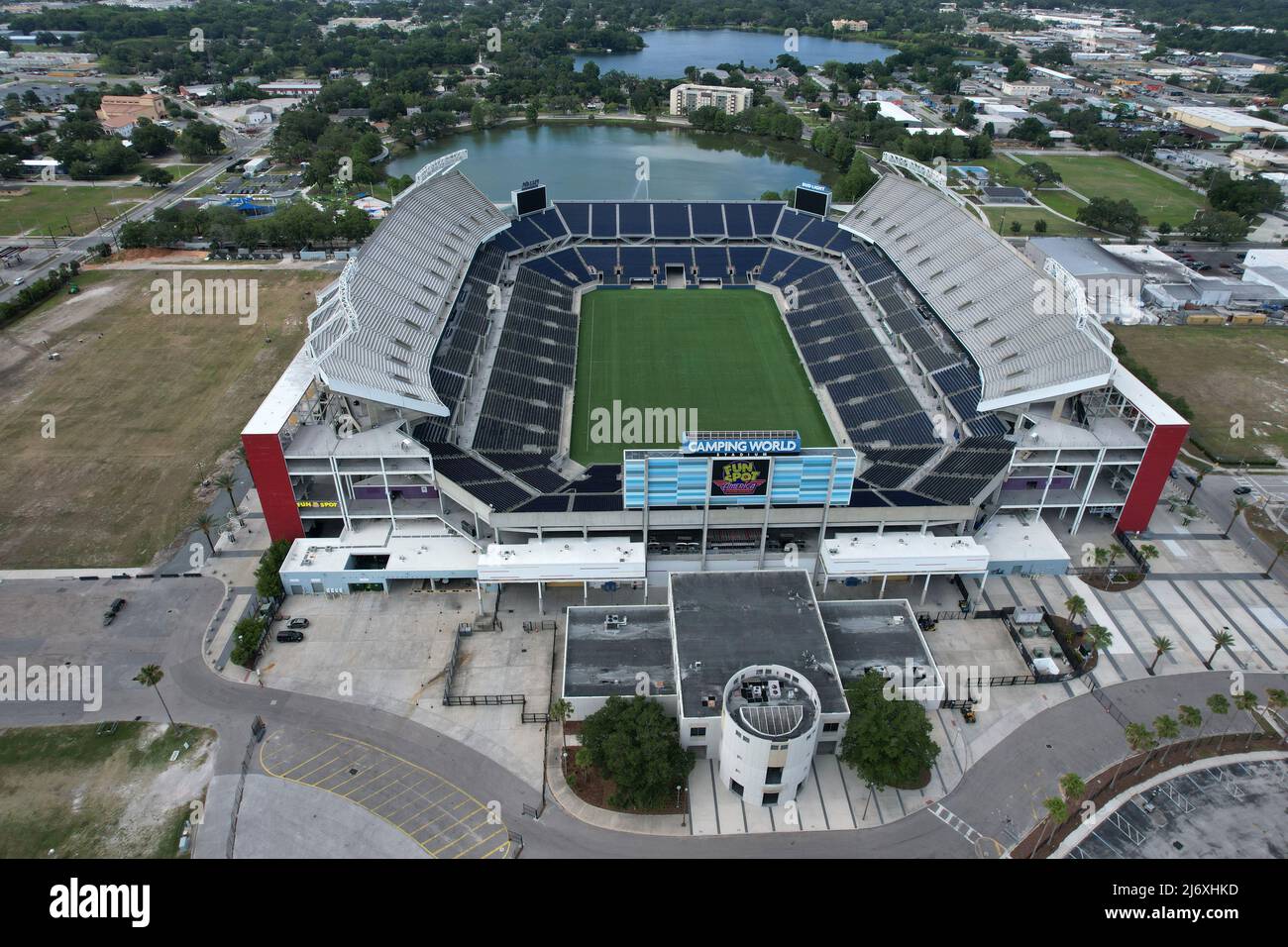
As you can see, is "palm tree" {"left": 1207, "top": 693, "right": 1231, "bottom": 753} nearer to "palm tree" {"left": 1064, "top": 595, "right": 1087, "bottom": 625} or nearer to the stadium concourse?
"palm tree" {"left": 1064, "top": 595, "right": 1087, "bottom": 625}

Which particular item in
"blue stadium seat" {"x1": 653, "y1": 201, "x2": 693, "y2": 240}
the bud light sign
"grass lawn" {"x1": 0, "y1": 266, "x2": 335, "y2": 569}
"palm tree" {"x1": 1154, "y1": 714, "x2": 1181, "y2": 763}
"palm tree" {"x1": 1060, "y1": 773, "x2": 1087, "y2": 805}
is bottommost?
"grass lawn" {"x1": 0, "y1": 266, "x2": 335, "y2": 569}

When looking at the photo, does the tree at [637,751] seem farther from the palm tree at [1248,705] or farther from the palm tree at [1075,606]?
the palm tree at [1248,705]

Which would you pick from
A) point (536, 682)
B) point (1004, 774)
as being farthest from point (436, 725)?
point (1004, 774)

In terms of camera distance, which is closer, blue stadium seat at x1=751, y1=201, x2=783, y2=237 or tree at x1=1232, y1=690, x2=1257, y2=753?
tree at x1=1232, y1=690, x2=1257, y2=753

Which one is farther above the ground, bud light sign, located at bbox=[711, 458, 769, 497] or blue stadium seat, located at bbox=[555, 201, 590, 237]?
bud light sign, located at bbox=[711, 458, 769, 497]

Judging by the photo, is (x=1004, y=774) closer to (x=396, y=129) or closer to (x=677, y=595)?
(x=677, y=595)

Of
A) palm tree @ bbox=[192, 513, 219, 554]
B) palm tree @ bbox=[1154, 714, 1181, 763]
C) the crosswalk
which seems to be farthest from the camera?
palm tree @ bbox=[192, 513, 219, 554]

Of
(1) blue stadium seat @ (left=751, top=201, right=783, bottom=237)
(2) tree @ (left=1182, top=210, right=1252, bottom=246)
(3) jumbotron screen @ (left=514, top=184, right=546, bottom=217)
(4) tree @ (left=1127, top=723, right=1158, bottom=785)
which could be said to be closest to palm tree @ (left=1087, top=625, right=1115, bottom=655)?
(4) tree @ (left=1127, top=723, right=1158, bottom=785)

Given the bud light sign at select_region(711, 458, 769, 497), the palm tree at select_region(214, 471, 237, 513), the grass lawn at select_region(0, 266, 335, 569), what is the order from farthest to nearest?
the grass lawn at select_region(0, 266, 335, 569) → the palm tree at select_region(214, 471, 237, 513) → the bud light sign at select_region(711, 458, 769, 497)
